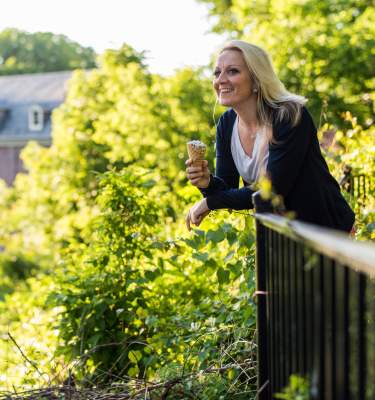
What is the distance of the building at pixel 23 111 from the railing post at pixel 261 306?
51.8 metres

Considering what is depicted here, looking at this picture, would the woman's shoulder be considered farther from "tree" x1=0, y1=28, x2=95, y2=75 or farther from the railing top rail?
"tree" x1=0, y1=28, x2=95, y2=75

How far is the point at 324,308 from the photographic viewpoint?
176 centimetres

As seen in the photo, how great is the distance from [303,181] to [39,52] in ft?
241

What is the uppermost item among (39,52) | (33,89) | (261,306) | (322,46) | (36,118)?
(39,52)

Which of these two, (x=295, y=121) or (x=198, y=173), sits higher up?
(x=295, y=121)

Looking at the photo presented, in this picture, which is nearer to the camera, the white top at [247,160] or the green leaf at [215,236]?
the white top at [247,160]

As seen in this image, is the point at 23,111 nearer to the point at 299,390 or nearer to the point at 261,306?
the point at 261,306

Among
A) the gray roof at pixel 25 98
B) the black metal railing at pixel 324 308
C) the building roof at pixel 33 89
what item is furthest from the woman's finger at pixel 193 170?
the building roof at pixel 33 89

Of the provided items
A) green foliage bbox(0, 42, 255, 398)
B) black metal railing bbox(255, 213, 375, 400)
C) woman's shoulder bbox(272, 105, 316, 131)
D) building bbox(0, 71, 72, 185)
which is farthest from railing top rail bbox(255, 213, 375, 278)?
building bbox(0, 71, 72, 185)

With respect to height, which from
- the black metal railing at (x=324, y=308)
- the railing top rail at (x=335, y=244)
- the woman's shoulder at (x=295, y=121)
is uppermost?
the woman's shoulder at (x=295, y=121)

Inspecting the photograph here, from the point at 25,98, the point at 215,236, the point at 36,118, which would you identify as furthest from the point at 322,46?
the point at 25,98

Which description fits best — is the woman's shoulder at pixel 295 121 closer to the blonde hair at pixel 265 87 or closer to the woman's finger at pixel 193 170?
the blonde hair at pixel 265 87

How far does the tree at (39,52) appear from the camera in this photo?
73000 millimetres

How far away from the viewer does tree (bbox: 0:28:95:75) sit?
7300 cm
